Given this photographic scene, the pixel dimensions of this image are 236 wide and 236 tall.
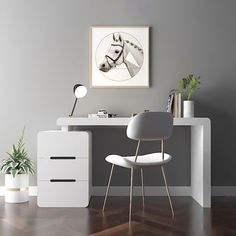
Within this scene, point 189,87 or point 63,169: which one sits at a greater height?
point 189,87

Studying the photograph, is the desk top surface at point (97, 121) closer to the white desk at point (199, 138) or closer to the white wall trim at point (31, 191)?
the white desk at point (199, 138)

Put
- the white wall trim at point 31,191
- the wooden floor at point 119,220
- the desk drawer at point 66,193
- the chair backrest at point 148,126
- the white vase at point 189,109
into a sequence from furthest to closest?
Result: the white wall trim at point 31,191 < the white vase at point 189,109 < the desk drawer at point 66,193 < the chair backrest at point 148,126 < the wooden floor at point 119,220

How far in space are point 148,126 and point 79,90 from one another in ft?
3.59

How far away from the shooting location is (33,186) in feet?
13.0

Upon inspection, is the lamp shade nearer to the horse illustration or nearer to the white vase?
the horse illustration

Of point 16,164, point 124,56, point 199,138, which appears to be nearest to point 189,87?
point 199,138

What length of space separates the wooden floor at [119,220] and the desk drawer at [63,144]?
0.48 m

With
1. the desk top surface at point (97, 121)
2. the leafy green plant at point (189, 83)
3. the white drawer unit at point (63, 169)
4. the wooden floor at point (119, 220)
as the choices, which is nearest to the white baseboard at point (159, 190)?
the wooden floor at point (119, 220)

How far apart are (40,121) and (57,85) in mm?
412

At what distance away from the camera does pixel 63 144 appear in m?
3.38

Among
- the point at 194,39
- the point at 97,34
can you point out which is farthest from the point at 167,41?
the point at 97,34

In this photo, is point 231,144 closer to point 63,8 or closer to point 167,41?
point 167,41

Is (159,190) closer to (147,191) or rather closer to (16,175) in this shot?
(147,191)

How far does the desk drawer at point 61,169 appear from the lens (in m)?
3.38
